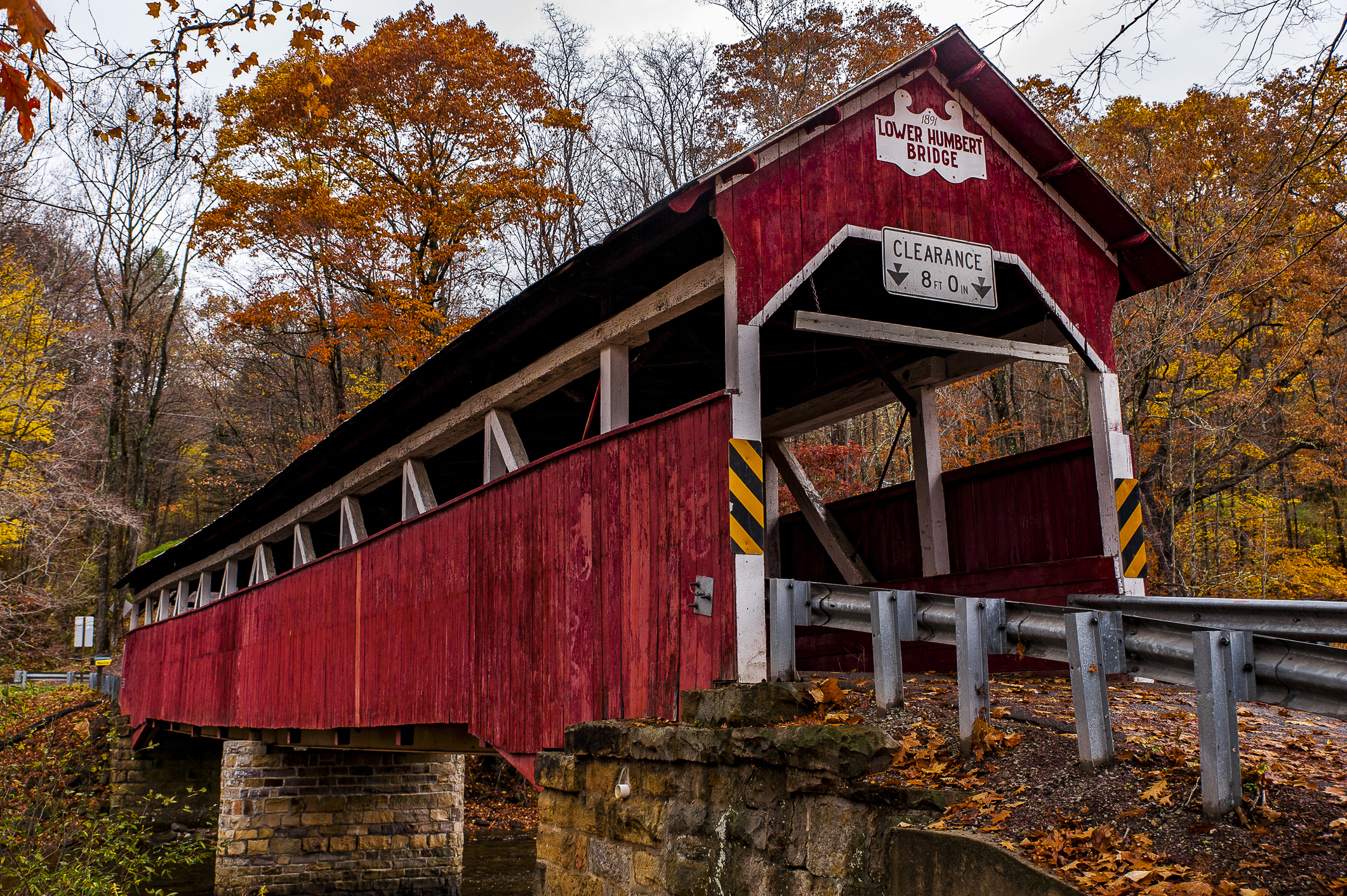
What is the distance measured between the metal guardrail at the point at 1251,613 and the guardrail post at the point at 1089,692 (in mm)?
393

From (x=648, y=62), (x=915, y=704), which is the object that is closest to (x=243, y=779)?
(x=915, y=704)

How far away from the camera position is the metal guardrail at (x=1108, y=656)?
311 centimetres

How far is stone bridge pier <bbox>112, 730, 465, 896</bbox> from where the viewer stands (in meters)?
14.3

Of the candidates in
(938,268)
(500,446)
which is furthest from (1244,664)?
(500,446)

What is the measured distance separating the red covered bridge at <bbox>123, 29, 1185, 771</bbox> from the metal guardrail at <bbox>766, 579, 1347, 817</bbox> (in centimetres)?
89

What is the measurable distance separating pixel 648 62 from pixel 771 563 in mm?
15805

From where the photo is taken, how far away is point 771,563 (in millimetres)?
10406

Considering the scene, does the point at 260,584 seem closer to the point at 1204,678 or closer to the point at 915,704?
the point at 915,704

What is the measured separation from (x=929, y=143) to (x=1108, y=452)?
2.31 m

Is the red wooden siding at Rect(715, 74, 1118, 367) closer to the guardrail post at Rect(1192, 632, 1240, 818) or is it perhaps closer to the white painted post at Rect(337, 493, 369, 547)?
the guardrail post at Rect(1192, 632, 1240, 818)

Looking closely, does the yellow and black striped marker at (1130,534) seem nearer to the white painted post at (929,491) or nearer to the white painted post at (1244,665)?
the white painted post at (929,491)

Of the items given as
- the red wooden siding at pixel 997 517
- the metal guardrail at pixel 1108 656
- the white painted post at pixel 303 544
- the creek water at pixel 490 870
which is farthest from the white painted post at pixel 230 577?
the metal guardrail at pixel 1108 656

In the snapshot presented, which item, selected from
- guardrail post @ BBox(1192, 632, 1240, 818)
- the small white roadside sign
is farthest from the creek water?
guardrail post @ BBox(1192, 632, 1240, 818)

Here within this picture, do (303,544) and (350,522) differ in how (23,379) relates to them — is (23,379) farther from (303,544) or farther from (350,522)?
(350,522)
